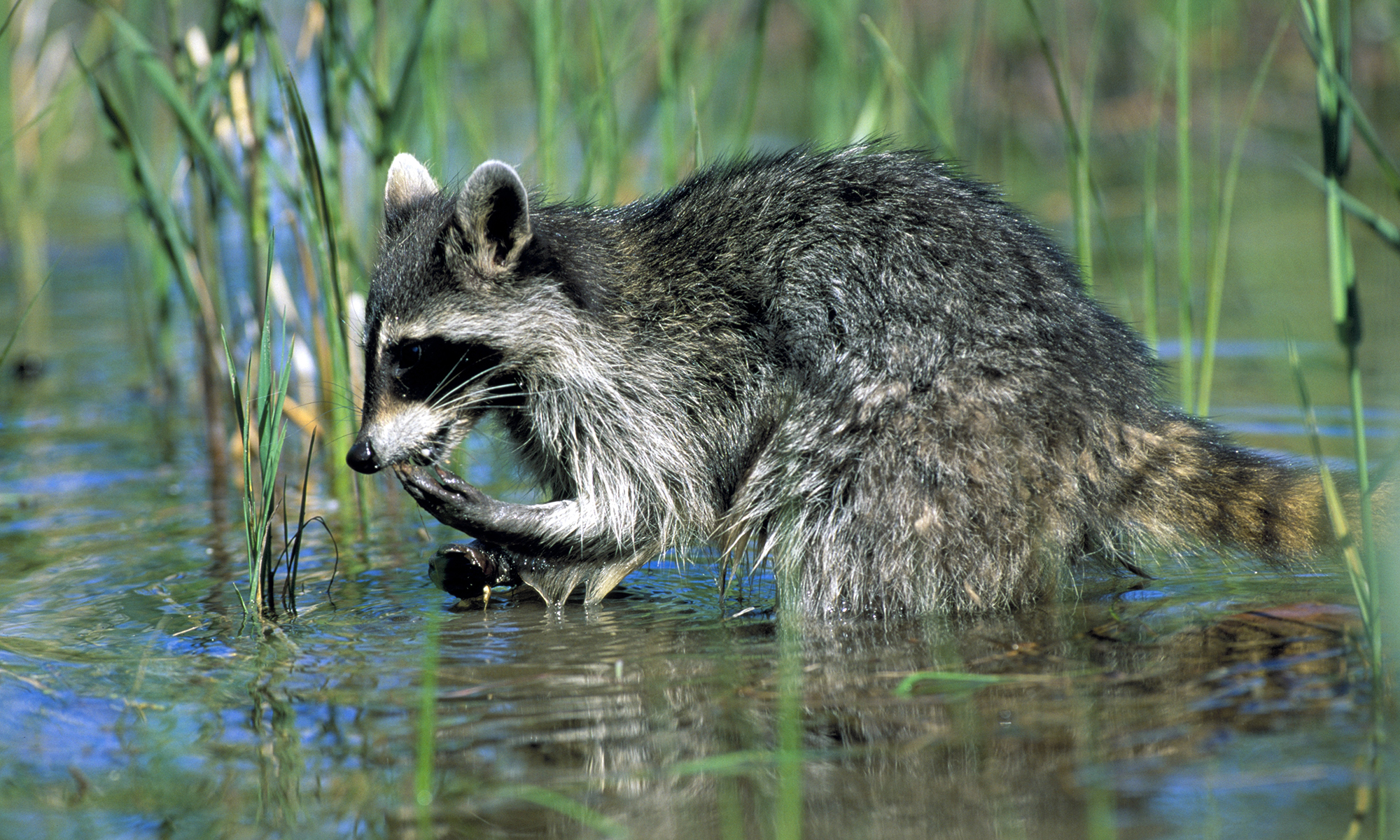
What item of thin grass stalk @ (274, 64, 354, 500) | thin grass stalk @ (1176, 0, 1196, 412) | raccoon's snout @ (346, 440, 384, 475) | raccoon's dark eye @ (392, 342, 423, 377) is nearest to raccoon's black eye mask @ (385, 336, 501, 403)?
raccoon's dark eye @ (392, 342, 423, 377)

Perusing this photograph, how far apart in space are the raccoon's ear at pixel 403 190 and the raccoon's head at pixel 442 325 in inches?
10.3

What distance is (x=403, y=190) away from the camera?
4.58m

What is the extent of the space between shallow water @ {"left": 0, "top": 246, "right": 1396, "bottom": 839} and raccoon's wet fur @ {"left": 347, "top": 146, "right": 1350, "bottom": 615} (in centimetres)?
22

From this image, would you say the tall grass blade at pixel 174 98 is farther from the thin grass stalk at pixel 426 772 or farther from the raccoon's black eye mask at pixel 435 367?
the thin grass stalk at pixel 426 772

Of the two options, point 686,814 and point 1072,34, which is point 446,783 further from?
point 1072,34

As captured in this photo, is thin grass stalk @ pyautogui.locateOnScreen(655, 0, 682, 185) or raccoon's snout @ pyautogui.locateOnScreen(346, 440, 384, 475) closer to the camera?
raccoon's snout @ pyautogui.locateOnScreen(346, 440, 384, 475)

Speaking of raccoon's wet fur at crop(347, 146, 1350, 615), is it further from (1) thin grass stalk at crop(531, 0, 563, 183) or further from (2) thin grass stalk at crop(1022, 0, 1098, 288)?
(1) thin grass stalk at crop(531, 0, 563, 183)

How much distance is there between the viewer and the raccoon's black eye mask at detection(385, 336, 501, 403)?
4.10m

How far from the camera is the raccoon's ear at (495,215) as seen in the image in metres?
3.99

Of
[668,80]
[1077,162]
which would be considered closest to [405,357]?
[668,80]

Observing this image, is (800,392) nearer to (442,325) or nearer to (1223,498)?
(442,325)

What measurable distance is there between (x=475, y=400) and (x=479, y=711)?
4.38 feet

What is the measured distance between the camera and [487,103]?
30.8ft

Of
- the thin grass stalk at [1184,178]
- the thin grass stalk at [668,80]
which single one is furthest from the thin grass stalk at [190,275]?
the thin grass stalk at [1184,178]
